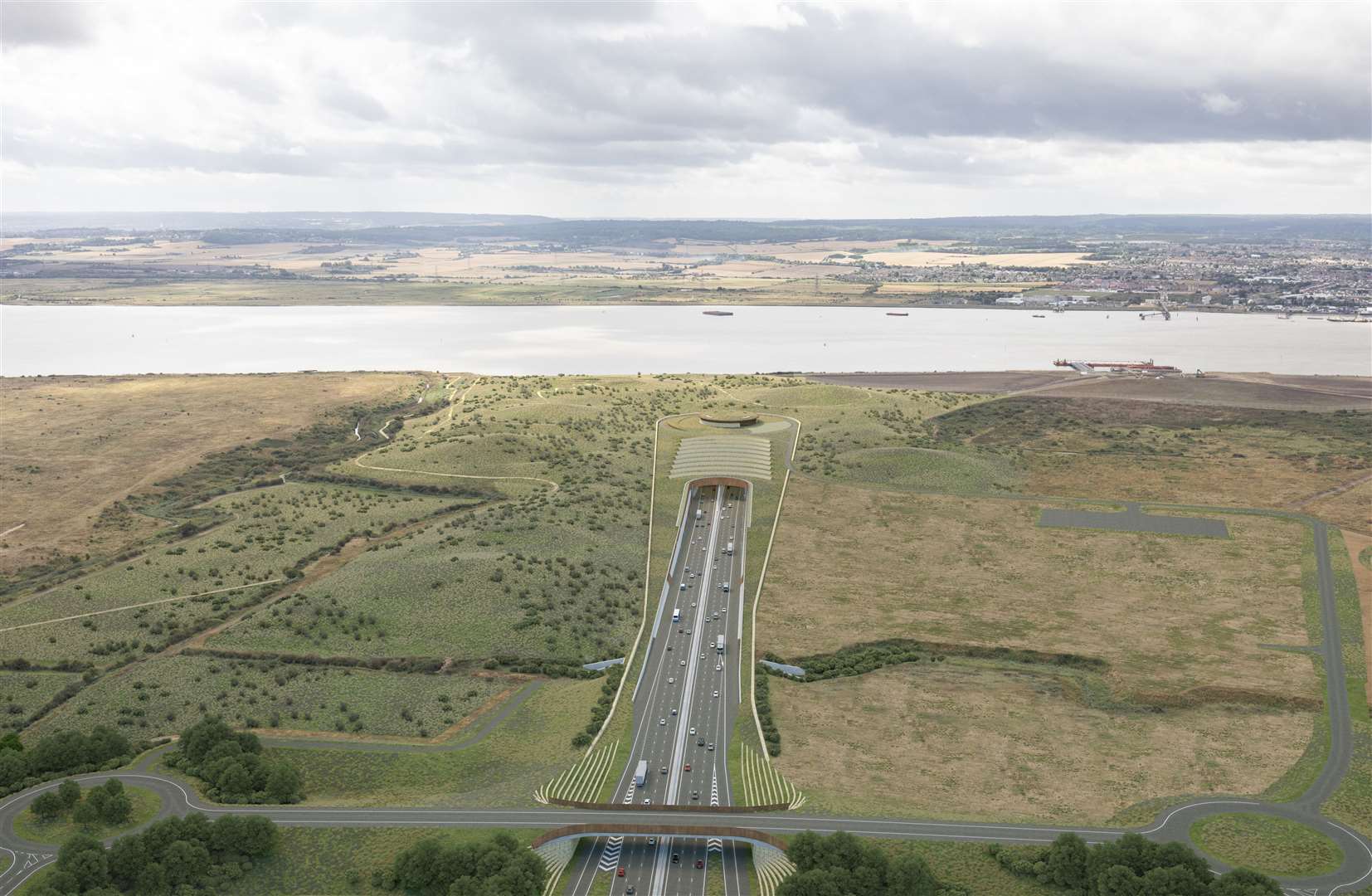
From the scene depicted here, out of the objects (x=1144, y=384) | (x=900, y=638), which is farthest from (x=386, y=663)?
(x=1144, y=384)

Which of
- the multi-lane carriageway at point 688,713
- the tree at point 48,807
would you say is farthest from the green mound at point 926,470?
the tree at point 48,807

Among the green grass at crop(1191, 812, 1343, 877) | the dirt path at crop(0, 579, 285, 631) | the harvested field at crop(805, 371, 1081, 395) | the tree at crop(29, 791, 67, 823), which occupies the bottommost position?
the green grass at crop(1191, 812, 1343, 877)

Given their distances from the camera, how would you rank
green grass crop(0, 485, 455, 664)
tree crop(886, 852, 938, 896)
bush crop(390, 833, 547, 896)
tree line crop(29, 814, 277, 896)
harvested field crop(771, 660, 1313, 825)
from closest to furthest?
1. tree line crop(29, 814, 277, 896)
2. bush crop(390, 833, 547, 896)
3. tree crop(886, 852, 938, 896)
4. harvested field crop(771, 660, 1313, 825)
5. green grass crop(0, 485, 455, 664)

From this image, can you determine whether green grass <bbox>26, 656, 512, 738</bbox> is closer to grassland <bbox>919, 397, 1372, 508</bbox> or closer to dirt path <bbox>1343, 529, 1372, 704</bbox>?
dirt path <bbox>1343, 529, 1372, 704</bbox>

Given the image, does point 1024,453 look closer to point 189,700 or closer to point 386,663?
point 386,663

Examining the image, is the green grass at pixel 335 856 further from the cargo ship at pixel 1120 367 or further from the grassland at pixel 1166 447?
the cargo ship at pixel 1120 367

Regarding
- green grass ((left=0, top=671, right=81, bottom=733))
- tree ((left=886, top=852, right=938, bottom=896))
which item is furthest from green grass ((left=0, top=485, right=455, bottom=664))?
tree ((left=886, top=852, right=938, bottom=896))

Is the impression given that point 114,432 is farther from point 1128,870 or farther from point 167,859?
point 1128,870
